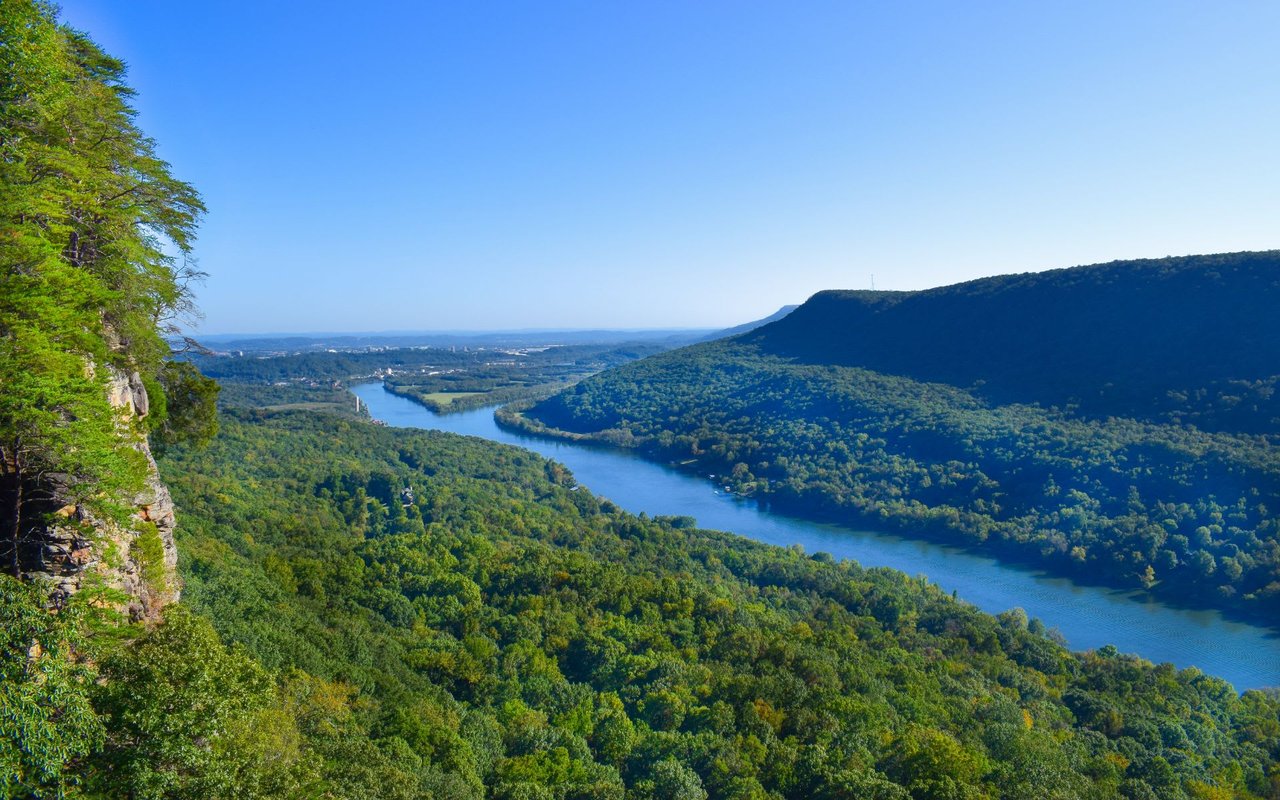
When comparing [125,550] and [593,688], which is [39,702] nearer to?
[125,550]

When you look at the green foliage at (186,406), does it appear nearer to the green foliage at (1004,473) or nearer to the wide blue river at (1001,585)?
the wide blue river at (1001,585)

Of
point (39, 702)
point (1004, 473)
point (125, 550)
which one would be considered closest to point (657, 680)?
point (125, 550)

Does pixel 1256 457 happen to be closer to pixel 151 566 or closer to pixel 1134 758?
pixel 1134 758

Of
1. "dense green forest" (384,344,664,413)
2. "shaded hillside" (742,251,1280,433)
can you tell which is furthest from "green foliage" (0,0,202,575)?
"dense green forest" (384,344,664,413)

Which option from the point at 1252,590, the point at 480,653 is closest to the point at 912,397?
the point at 1252,590

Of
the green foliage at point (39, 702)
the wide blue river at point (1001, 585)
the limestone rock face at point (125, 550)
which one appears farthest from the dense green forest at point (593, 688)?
the wide blue river at point (1001, 585)
